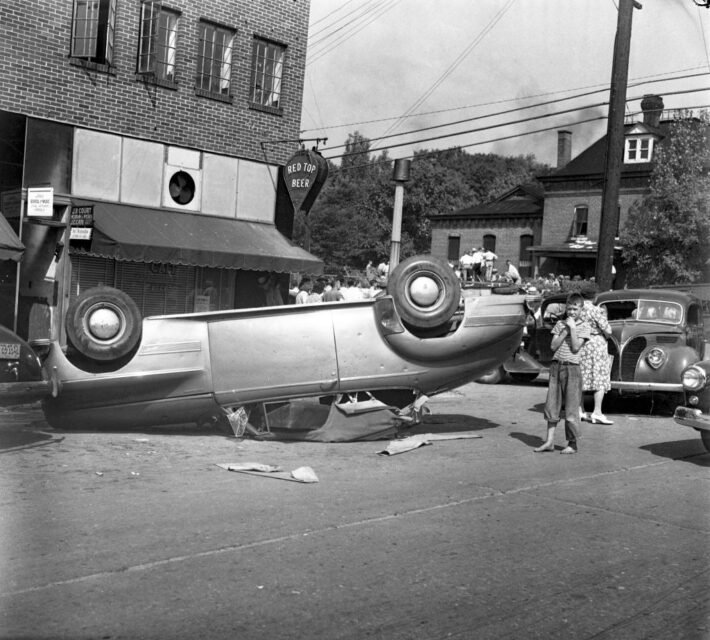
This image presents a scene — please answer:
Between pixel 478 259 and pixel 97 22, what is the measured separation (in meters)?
21.5

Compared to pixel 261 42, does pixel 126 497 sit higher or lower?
lower

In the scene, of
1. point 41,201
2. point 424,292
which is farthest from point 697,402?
point 41,201

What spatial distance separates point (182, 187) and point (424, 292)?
28.7ft

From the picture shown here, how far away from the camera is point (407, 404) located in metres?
9.58

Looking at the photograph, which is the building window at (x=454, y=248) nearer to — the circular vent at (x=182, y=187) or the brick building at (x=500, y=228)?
the brick building at (x=500, y=228)

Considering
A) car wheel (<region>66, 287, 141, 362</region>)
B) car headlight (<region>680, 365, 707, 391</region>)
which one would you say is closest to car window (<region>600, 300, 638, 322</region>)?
car headlight (<region>680, 365, 707, 391</region>)

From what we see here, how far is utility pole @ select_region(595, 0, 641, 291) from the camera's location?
17250 mm

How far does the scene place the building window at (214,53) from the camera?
15016mm

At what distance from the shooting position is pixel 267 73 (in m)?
17.5

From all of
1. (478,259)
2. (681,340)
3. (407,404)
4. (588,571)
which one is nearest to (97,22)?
(407,404)

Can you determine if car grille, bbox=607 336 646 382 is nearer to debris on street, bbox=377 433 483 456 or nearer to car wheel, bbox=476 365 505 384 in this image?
debris on street, bbox=377 433 483 456

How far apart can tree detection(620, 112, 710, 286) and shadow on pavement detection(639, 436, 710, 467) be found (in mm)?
31851

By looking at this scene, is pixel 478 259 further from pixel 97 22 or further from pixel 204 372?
pixel 204 372

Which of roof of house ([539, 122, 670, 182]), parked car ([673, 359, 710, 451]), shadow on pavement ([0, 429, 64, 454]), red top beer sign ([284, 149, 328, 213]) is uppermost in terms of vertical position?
roof of house ([539, 122, 670, 182])
